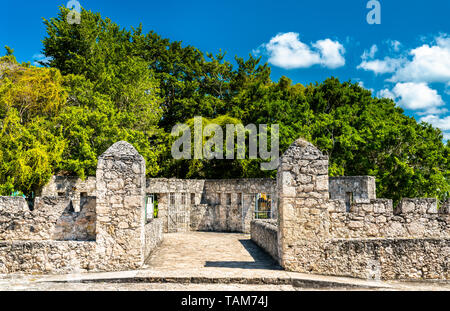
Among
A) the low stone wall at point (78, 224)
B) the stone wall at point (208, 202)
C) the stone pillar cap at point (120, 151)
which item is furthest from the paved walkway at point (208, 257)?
the stone wall at point (208, 202)

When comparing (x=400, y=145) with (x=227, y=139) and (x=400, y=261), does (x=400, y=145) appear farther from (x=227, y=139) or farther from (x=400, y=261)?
(x=400, y=261)

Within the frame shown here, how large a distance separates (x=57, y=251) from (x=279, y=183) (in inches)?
199

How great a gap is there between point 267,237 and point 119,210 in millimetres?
4557

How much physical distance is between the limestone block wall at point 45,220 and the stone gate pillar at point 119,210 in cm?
67

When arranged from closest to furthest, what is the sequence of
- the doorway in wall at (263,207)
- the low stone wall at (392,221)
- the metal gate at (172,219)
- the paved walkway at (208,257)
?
1. the low stone wall at (392,221)
2. the paved walkway at (208,257)
3. the metal gate at (172,219)
4. the doorway in wall at (263,207)

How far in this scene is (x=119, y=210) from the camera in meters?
7.80

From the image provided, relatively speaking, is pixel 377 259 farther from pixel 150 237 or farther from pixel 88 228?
pixel 88 228

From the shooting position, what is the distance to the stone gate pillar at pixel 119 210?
7.71 meters

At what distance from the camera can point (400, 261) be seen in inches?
305

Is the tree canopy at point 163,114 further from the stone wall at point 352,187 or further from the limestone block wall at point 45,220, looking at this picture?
the limestone block wall at point 45,220

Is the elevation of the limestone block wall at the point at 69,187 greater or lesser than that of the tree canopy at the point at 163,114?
lesser

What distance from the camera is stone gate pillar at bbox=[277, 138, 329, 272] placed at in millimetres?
7742

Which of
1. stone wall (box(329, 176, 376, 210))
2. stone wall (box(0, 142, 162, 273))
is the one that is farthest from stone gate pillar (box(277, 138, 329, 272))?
stone wall (box(329, 176, 376, 210))

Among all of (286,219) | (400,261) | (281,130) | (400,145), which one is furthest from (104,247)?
(400,145)
